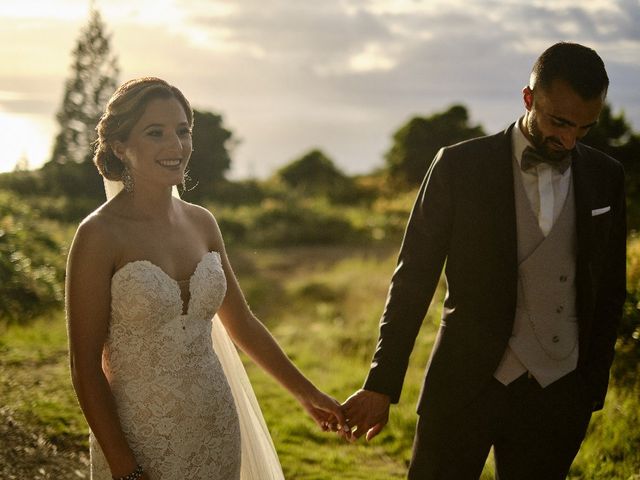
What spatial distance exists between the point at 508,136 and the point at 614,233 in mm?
568

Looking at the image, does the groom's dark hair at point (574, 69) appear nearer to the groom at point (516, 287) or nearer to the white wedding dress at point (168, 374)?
the groom at point (516, 287)

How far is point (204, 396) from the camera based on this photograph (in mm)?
2719

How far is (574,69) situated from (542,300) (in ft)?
2.61

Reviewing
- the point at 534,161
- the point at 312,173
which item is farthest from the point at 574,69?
the point at 312,173

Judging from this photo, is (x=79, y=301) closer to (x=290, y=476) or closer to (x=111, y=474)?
(x=111, y=474)

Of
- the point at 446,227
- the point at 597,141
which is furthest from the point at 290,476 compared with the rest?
the point at 597,141

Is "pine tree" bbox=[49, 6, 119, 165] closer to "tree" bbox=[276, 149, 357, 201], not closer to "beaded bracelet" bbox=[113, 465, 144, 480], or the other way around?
"tree" bbox=[276, 149, 357, 201]

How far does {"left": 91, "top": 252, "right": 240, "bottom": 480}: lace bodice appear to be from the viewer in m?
2.57

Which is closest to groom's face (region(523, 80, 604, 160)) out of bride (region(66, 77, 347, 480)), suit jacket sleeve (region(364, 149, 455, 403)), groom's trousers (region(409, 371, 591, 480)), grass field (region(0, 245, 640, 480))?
suit jacket sleeve (region(364, 149, 455, 403))

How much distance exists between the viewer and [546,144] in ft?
8.39

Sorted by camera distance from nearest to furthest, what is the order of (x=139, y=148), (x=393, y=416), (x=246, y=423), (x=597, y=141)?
(x=139, y=148) → (x=246, y=423) → (x=393, y=416) → (x=597, y=141)

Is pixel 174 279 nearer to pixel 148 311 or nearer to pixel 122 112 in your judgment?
pixel 148 311

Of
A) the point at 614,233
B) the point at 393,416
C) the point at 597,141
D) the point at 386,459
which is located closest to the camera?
the point at 614,233

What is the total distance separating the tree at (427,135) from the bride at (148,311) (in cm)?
1664
